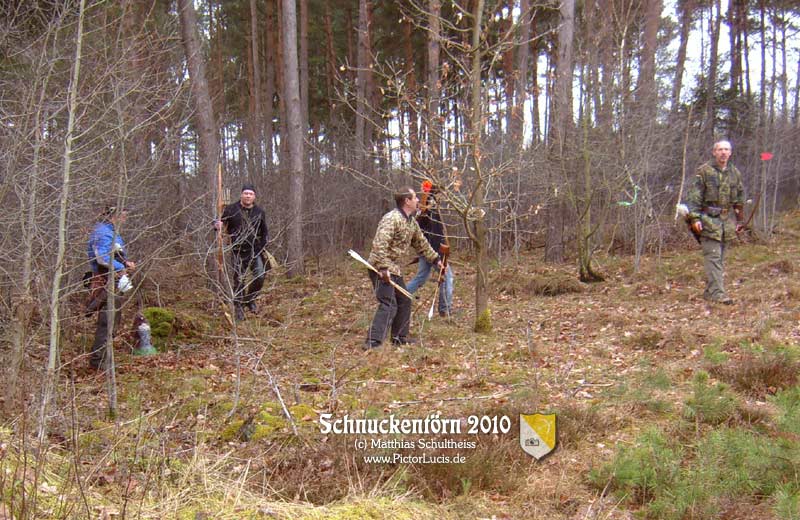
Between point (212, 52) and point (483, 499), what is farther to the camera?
point (212, 52)

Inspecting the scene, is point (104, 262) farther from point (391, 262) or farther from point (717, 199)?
point (717, 199)

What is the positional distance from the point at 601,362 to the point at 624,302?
3169 millimetres

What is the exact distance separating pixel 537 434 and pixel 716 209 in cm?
506

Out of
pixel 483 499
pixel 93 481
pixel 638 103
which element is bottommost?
pixel 483 499

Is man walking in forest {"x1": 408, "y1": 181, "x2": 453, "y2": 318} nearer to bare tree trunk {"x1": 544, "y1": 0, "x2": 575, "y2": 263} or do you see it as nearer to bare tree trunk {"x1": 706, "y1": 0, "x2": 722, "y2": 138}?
bare tree trunk {"x1": 544, "y1": 0, "x2": 575, "y2": 263}

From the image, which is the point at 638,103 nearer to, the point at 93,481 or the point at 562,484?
the point at 562,484

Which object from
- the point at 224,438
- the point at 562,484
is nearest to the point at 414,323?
the point at 224,438

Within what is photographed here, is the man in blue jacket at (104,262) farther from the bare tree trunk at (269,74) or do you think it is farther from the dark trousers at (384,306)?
the bare tree trunk at (269,74)

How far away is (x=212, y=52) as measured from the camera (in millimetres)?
21562

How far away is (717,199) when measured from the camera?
7578 millimetres

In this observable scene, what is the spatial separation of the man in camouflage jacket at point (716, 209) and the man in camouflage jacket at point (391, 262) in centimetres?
360

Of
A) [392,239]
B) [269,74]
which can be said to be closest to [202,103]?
[392,239]

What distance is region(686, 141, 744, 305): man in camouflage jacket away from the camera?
7.57 m

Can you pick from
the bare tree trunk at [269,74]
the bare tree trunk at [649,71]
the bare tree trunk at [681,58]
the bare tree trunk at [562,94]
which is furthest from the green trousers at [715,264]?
the bare tree trunk at [269,74]
